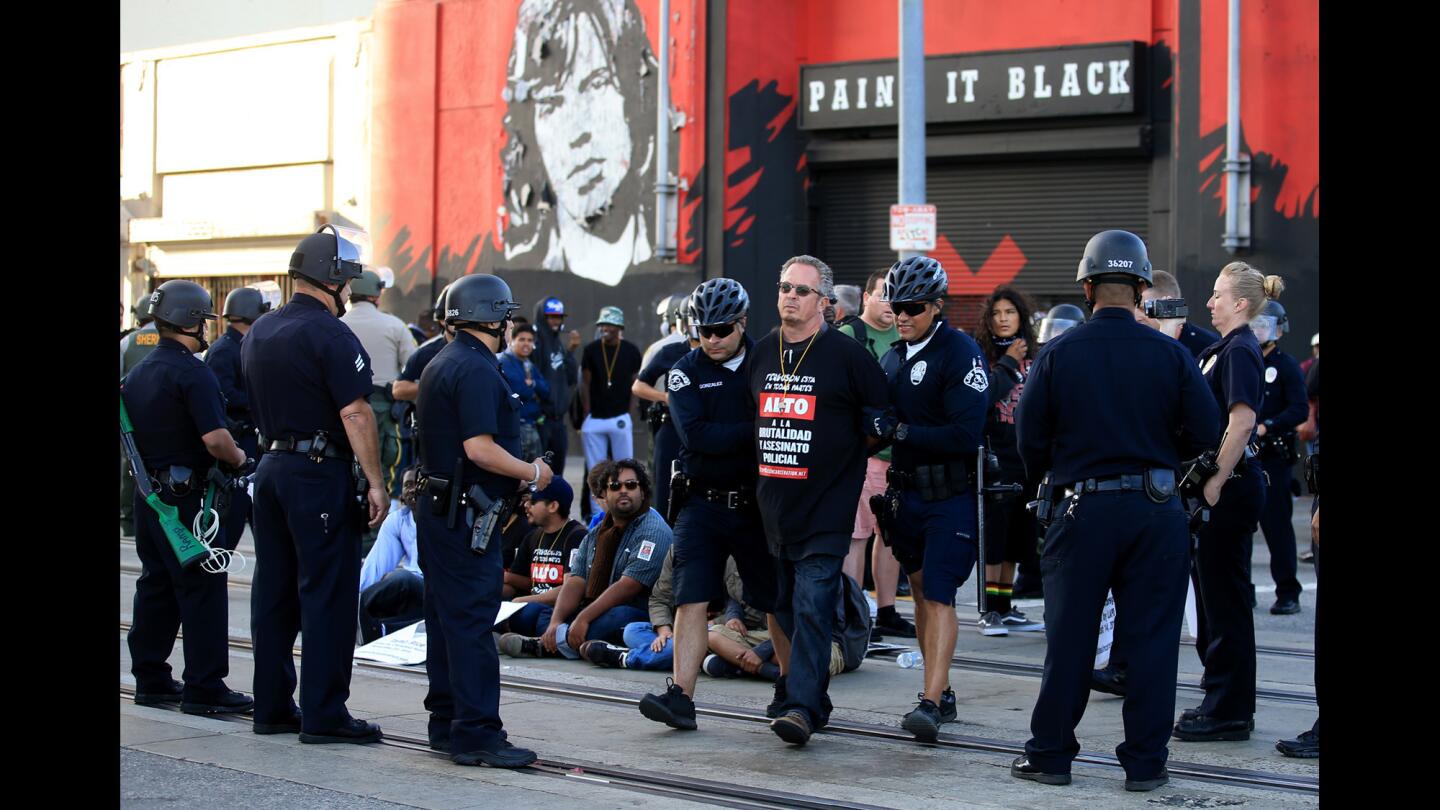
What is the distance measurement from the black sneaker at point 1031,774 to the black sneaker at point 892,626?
12.4 ft

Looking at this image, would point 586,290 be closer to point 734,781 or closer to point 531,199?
point 531,199

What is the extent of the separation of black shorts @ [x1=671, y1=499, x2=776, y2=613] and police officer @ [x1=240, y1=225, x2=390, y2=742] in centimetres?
128

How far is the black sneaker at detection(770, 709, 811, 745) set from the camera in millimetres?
6891

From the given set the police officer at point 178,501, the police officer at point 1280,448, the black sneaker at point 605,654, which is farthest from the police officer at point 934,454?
the police officer at point 1280,448

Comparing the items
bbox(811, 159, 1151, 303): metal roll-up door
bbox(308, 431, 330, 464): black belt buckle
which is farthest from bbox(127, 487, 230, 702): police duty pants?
bbox(811, 159, 1151, 303): metal roll-up door

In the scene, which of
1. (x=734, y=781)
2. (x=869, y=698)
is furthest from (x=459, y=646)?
(x=869, y=698)

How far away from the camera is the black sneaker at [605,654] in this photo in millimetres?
9109

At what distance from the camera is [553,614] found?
31.2ft

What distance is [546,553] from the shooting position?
9906 mm

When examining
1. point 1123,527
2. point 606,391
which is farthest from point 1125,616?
point 606,391

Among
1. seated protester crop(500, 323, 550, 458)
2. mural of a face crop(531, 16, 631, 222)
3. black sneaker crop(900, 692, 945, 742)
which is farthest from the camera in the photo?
mural of a face crop(531, 16, 631, 222)

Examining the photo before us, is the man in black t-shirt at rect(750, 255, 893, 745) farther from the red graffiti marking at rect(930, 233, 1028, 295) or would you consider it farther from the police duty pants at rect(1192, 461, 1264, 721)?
the red graffiti marking at rect(930, 233, 1028, 295)

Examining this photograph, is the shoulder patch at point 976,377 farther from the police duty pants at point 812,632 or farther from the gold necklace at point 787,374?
the police duty pants at point 812,632

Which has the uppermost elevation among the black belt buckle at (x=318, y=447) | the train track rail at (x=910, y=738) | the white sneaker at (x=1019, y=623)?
the black belt buckle at (x=318, y=447)
